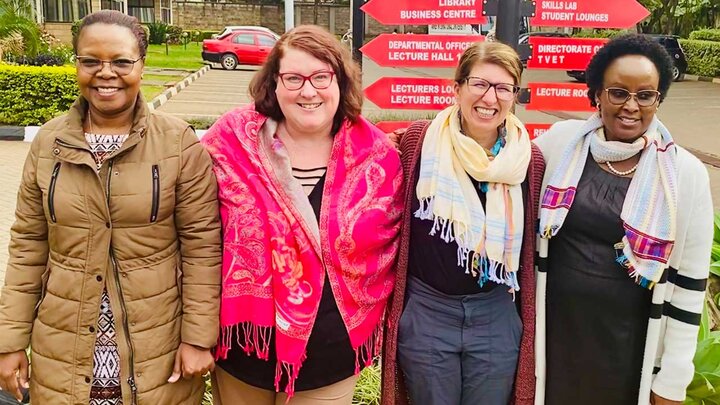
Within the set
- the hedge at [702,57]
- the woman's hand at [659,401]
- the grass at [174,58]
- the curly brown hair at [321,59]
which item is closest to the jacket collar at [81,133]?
the curly brown hair at [321,59]

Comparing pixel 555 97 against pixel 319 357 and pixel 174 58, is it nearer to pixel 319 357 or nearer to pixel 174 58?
pixel 319 357

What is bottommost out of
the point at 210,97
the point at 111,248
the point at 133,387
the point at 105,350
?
the point at 210,97

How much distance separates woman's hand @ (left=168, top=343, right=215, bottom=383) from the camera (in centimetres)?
225

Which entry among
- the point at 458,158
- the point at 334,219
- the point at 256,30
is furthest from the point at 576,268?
the point at 256,30

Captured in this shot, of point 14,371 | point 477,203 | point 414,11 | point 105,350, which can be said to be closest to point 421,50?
point 414,11

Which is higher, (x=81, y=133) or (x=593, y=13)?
(x=593, y=13)

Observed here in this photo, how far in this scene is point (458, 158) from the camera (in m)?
2.35

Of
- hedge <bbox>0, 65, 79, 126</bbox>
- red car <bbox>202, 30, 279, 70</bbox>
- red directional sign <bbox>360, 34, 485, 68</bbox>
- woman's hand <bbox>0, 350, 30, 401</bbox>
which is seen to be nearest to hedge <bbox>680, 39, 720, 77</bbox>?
red car <bbox>202, 30, 279, 70</bbox>

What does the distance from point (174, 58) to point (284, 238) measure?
24.9 metres

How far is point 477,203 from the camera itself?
2348 millimetres

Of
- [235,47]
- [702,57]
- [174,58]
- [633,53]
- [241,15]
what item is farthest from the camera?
[241,15]

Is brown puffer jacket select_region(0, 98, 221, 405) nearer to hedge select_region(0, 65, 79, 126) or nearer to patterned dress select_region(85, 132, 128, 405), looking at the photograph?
patterned dress select_region(85, 132, 128, 405)

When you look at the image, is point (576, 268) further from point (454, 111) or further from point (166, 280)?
point (166, 280)

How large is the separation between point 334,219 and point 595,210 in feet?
3.01
